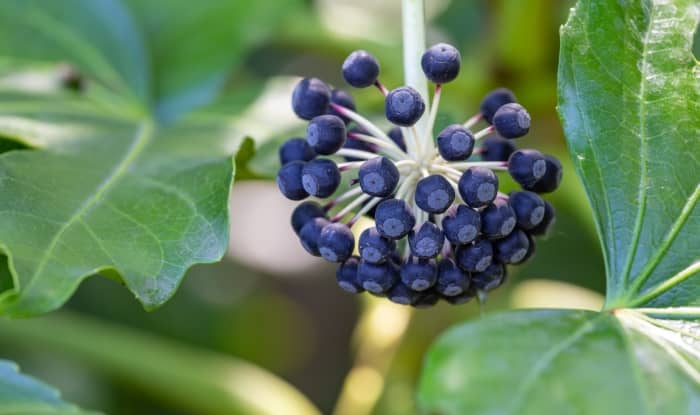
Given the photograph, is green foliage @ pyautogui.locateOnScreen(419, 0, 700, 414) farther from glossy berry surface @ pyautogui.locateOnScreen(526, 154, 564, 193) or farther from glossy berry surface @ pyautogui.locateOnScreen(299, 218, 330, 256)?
glossy berry surface @ pyautogui.locateOnScreen(299, 218, 330, 256)

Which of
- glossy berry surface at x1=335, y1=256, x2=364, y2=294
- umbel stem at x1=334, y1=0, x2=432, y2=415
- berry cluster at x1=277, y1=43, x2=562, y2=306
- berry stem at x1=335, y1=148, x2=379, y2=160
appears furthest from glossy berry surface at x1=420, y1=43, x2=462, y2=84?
umbel stem at x1=334, y1=0, x2=432, y2=415

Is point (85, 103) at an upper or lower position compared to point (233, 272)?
upper

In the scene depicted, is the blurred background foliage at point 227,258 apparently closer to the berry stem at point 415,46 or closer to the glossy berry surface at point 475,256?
the berry stem at point 415,46

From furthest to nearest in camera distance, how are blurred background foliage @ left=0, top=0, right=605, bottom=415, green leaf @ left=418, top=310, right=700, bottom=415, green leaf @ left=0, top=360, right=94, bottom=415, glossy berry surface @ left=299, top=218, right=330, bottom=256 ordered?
blurred background foliage @ left=0, top=0, right=605, bottom=415, glossy berry surface @ left=299, top=218, right=330, bottom=256, green leaf @ left=0, top=360, right=94, bottom=415, green leaf @ left=418, top=310, right=700, bottom=415

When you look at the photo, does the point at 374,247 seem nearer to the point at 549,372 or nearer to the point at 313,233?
the point at 313,233

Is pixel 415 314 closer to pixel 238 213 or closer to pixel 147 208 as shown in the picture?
pixel 147 208

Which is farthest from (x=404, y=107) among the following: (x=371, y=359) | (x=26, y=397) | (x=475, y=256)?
(x=371, y=359)

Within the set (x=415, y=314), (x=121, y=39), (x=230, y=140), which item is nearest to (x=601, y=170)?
(x=230, y=140)

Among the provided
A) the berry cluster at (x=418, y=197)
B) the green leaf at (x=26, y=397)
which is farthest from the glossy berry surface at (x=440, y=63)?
the green leaf at (x=26, y=397)
